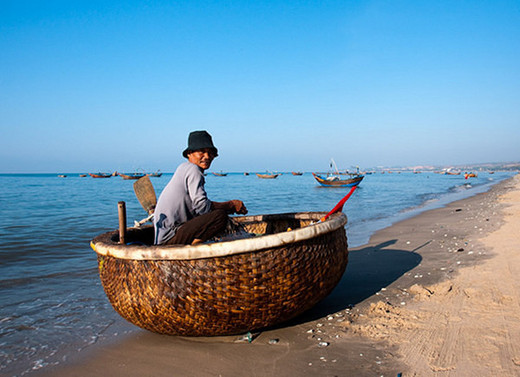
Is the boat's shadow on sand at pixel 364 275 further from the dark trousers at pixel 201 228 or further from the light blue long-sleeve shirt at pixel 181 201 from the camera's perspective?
the light blue long-sleeve shirt at pixel 181 201

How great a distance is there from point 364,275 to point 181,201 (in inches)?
102

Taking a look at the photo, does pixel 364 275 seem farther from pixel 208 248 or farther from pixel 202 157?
pixel 208 248

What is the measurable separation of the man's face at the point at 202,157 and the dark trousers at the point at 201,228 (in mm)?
604

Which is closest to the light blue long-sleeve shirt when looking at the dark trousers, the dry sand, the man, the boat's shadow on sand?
the man

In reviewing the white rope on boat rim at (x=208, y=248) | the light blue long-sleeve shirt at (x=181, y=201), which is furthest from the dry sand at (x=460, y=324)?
the light blue long-sleeve shirt at (x=181, y=201)

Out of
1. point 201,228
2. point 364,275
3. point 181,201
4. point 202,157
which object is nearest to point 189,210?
point 181,201

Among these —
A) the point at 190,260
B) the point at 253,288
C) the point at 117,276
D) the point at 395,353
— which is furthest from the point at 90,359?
the point at 395,353

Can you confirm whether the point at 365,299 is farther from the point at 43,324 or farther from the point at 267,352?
the point at 43,324

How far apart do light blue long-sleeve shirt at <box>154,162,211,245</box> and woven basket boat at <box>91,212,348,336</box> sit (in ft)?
1.66

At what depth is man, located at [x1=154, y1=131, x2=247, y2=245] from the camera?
2.67 m

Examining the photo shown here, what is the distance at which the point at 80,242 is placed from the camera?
779 cm

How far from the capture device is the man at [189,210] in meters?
2.67

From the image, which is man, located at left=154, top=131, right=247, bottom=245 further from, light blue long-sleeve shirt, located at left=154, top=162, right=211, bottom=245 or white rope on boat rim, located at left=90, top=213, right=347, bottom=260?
white rope on boat rim, located at left=90, top=213, right=347, bottom=260

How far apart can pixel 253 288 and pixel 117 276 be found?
104cm
